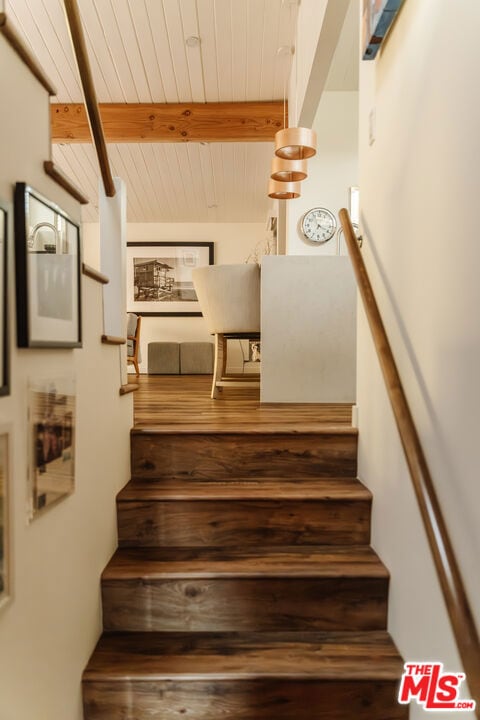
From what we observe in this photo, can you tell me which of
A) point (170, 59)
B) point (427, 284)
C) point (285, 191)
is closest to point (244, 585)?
point (427, 284)

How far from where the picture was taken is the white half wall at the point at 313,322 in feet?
10.3

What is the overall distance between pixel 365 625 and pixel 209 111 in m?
4.56

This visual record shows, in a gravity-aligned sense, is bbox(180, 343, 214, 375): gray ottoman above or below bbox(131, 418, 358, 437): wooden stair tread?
above

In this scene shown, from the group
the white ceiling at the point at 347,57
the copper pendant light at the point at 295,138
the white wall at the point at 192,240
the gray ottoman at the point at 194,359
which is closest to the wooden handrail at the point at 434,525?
the copper pendant light at the point at 295,138

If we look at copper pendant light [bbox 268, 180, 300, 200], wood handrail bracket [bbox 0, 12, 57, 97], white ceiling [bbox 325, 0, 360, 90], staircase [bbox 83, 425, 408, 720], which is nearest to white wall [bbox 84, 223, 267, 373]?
white ceiling [bbox 325, 0, 360, 90]

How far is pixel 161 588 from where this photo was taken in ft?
5.22

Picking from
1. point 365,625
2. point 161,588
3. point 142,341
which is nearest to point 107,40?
point 161,588

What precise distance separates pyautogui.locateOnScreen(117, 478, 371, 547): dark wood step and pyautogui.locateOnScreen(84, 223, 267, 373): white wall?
619cm

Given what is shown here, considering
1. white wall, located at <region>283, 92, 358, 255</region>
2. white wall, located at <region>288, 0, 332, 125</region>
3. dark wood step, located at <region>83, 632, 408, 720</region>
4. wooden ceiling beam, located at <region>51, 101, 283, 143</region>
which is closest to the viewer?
dark wood step, located at <region>83, 632, 408, 720</region>

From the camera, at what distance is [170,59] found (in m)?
3.96

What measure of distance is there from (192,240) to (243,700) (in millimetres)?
7304

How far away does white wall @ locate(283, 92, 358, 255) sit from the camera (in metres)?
4.77

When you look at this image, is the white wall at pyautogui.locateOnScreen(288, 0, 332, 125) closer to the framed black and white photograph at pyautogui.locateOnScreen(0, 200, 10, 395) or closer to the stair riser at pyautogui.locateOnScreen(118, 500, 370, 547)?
the framed black and white photograph at pyautogui.locateOnScreen(0, 200, 10, 395)

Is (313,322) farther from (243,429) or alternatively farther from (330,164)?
(330,164)
